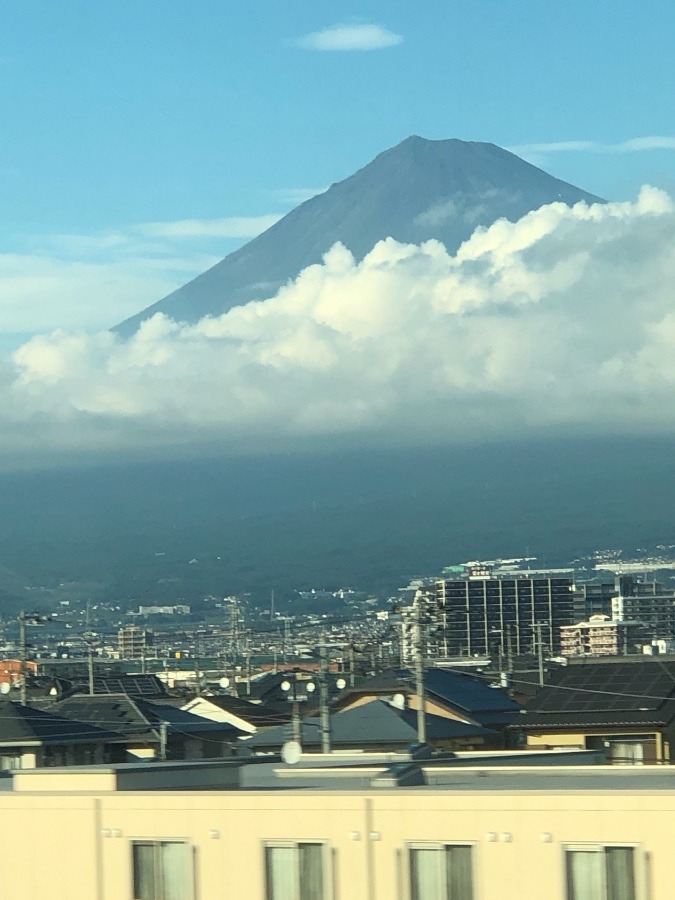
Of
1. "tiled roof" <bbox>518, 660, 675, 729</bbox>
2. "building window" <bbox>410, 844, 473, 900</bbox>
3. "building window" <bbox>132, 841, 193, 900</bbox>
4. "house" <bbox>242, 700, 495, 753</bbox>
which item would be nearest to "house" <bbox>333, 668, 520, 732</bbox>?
"house" <bbox>242, 700, 495, 753</bbox>

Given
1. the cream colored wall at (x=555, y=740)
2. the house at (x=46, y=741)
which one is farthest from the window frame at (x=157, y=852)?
the house at (x=46, y=741)

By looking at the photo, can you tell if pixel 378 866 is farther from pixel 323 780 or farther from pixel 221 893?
pixel 323 780

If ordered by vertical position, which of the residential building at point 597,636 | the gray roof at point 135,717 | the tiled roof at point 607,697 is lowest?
the residential building at point 597,636

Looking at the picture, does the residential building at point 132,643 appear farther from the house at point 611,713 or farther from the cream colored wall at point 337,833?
the cream colored wall at point 337,833

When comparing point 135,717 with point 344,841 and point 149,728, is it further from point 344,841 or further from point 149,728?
point 344,841

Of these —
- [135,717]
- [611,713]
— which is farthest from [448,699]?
[611,713]

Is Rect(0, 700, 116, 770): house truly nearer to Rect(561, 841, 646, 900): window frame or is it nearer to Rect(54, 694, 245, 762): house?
Rect(54, 694, 245, 762): house

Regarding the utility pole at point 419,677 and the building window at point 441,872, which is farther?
the utility pole at point 419,677

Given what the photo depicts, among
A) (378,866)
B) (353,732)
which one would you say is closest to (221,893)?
(378,866)
